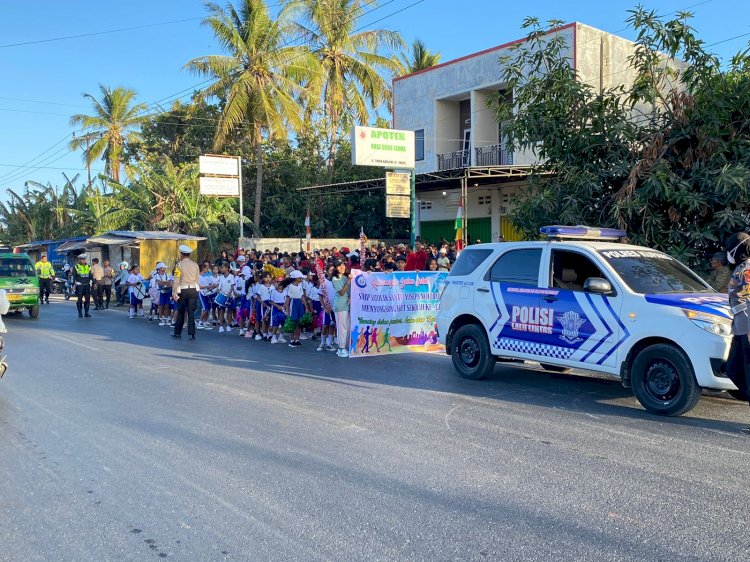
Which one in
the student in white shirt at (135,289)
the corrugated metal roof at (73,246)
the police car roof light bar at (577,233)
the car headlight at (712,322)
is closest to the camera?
the car headlight at (712,322)

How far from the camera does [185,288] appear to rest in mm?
13984

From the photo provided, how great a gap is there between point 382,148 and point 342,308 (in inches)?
332

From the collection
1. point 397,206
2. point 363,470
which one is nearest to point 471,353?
point 363,470

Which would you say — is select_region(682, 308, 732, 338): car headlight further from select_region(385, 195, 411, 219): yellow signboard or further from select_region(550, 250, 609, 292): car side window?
select_region(385, 195, 411, 219): yellow signboard

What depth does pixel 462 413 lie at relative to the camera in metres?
7.20

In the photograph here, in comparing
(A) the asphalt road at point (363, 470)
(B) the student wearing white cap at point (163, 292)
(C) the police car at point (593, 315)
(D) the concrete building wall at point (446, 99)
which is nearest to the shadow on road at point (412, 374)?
(A) the asphalt road at point (363, 470)

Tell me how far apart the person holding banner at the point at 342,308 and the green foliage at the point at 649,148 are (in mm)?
3515

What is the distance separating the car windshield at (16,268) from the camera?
62.5 feet

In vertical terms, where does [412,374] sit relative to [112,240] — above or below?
below

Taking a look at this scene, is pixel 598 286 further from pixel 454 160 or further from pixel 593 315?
pixel 454 160

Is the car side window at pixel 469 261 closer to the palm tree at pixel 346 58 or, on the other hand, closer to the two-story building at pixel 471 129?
the two-story building at pixel 471 129

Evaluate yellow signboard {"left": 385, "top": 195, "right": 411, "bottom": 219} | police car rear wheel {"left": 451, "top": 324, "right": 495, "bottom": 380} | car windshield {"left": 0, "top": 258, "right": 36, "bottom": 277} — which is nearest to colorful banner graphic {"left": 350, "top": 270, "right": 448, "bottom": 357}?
police car rear wheel {"left": 451, "top": 324, "right": 495, "bottom": 380}

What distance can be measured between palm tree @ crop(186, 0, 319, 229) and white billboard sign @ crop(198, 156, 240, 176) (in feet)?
9.20

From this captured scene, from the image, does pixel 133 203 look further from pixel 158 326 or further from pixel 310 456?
pixel 310 456
